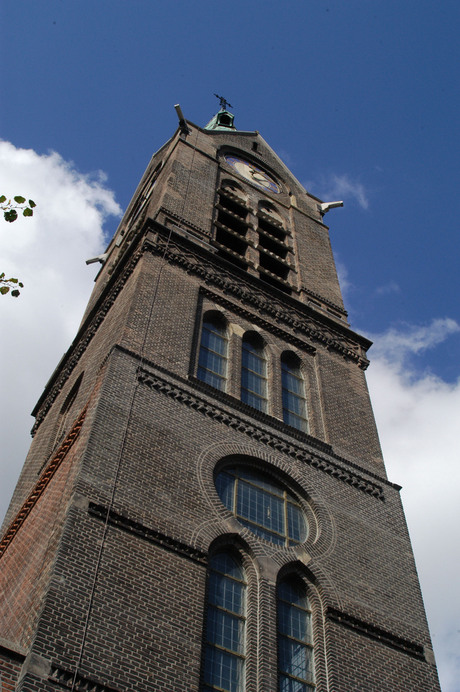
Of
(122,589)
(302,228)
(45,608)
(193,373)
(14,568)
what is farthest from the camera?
(302,228)

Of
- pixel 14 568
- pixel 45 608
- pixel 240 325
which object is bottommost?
pixel 45 608

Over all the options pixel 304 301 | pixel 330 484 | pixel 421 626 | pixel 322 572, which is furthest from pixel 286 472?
pixel 304 301

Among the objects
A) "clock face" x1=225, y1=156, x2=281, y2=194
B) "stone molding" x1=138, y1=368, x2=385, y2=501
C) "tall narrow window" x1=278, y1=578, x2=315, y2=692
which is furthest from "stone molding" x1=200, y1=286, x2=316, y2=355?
"clock face" x1=225, y1=156, x2=281, y2=194

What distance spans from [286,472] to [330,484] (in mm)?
1154

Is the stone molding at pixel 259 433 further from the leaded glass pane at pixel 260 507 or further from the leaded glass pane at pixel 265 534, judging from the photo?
the leaded glass pane at pixel 265 534

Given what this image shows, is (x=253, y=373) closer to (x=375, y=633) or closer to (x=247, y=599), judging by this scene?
(x=247, y=599)

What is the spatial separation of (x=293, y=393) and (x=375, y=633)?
7.27 metres

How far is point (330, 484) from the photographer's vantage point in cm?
1689

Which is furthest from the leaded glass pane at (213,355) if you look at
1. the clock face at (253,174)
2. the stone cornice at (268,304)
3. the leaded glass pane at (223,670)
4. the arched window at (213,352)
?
the clock face at (253,174)

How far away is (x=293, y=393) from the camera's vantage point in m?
20.0

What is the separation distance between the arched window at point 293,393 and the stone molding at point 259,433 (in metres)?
1.59

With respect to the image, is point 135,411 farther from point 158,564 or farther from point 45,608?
point 45,608

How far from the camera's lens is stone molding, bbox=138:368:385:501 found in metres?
16.0

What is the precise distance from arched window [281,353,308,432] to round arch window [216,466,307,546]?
2829 mm
